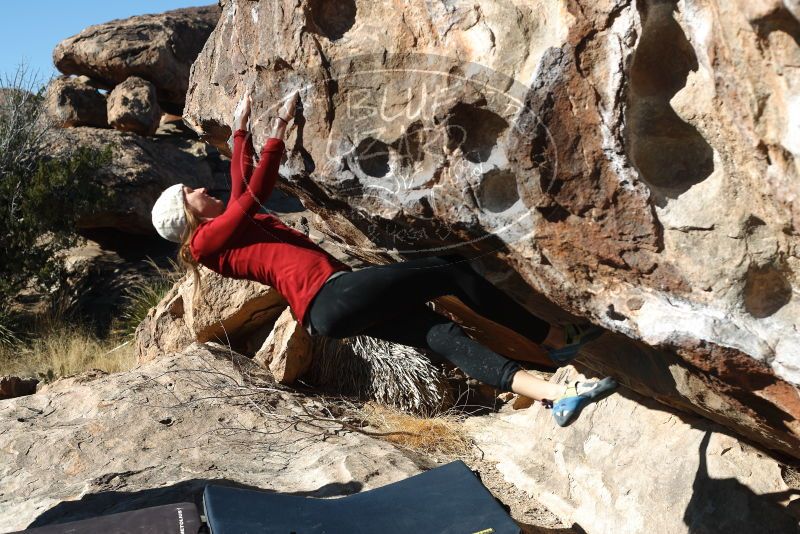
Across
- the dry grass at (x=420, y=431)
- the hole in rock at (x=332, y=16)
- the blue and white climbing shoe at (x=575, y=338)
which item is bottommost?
the dry grass at (x=420, y=431)

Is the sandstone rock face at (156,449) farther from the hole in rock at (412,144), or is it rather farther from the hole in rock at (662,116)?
the hole in rock at (662,116)

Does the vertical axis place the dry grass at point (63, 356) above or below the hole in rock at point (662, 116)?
below

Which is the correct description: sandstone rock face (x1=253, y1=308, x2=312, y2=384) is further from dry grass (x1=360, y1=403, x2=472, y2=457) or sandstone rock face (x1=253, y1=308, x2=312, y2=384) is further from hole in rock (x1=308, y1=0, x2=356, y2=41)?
hole in rock (x1=308, y1=0, x2=356, y2=41)

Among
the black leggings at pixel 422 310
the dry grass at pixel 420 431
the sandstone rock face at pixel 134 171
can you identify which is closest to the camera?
the black leggings at pixel 422 310

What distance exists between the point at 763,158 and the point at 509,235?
1041 millimetres

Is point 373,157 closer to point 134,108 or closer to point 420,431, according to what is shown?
point 420,431

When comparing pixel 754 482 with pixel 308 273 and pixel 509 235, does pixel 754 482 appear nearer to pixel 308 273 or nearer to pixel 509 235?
pixel 509 235

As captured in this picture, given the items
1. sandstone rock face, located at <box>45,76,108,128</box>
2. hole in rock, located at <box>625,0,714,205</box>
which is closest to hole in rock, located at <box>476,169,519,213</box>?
hole in rock, located at <box>625,0,714,205</box>

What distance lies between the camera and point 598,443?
4.42m

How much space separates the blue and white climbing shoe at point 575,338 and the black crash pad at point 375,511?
643mm

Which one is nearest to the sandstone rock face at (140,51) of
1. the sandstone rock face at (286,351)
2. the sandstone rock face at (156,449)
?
the sandstone rock face at (286,351)

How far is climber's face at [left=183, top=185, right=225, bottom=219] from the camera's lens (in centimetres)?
381

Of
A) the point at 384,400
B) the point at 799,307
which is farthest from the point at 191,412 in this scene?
the point at 799,307

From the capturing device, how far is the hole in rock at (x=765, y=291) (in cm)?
270
